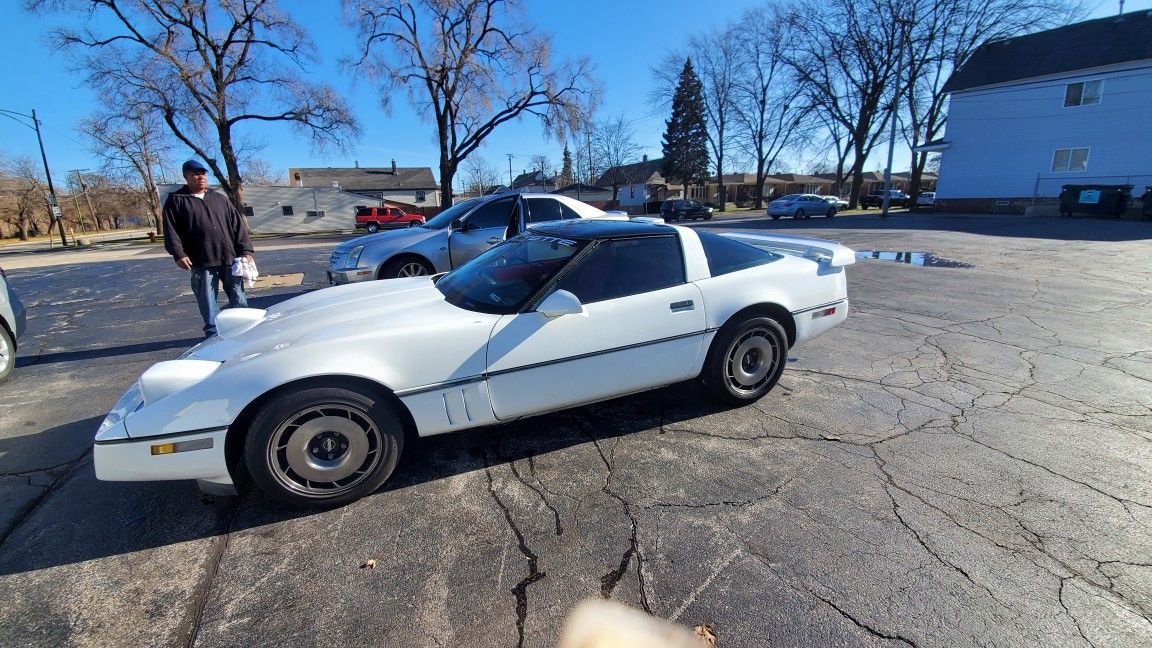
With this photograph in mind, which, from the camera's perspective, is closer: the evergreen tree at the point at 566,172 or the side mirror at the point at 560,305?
the side mirror at the point at 560,305

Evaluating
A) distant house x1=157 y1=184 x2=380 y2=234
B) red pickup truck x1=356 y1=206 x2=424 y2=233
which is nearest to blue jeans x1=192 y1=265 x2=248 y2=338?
red pickup truck x1=356 y1=206 x2=424 y2=233

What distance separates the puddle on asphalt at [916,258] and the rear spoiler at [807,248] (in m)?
6.91

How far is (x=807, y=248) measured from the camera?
4.04 metres

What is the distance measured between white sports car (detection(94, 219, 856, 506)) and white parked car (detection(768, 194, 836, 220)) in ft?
87.4

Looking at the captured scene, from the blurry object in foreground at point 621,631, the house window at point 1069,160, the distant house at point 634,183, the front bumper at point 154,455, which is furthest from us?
the distant house at point 634,183

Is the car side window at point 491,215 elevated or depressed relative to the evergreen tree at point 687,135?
depressed

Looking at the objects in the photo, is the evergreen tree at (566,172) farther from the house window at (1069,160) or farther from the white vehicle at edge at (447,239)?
the white vehicle at edge at (447,239)

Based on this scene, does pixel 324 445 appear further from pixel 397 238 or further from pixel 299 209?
pixel 299 209

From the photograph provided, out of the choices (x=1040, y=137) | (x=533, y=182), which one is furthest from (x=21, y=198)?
(x=1040, y=137)

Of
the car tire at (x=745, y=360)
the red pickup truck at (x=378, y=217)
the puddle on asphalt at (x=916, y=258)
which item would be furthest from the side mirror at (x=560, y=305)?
the red pickup truck at (x=378, y=217)

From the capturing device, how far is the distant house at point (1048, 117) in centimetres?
2278

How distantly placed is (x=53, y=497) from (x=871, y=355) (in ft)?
19.4

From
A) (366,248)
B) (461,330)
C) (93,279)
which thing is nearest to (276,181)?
(93,279)

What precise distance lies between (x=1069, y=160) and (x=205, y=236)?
35.5m
